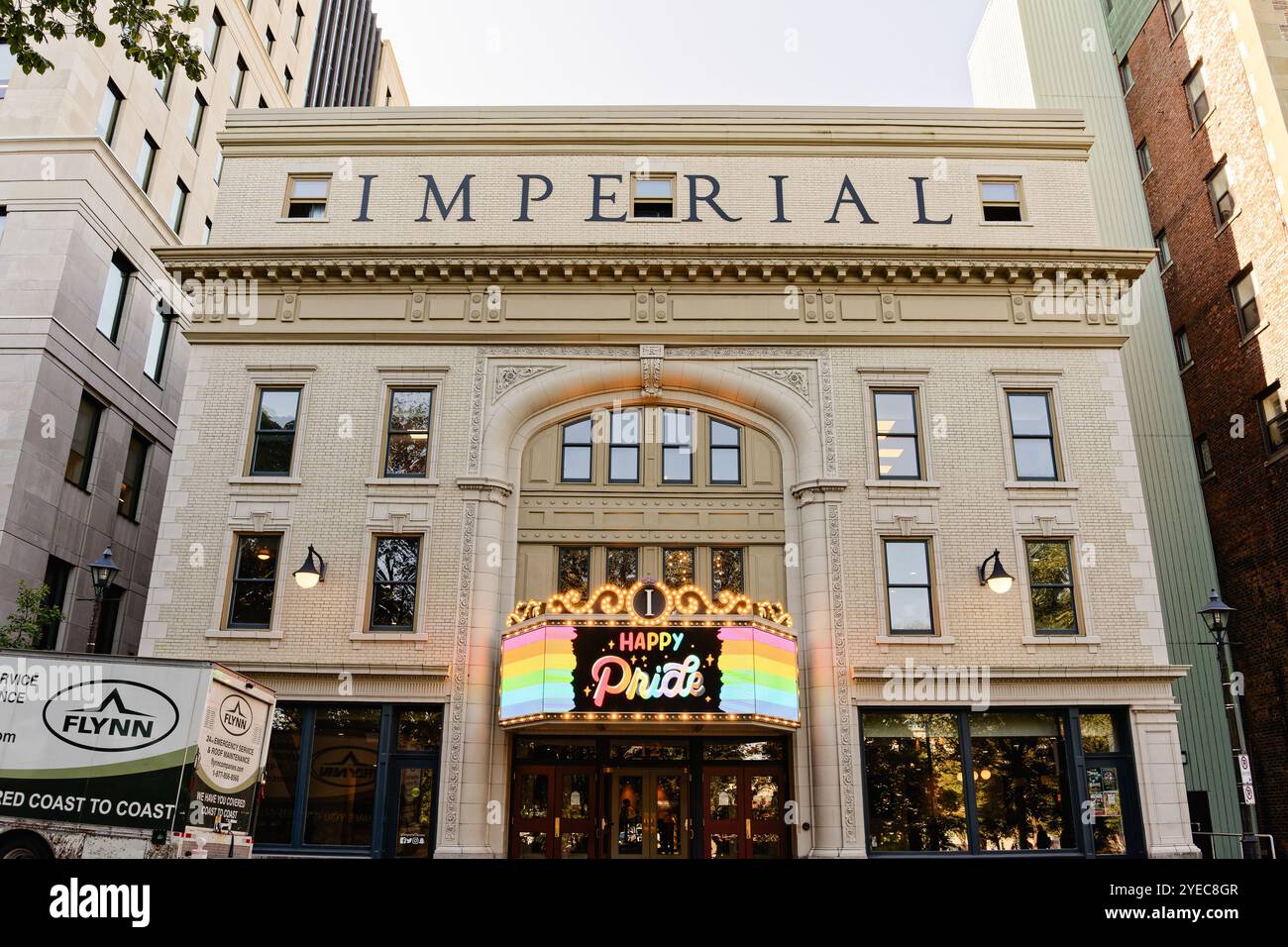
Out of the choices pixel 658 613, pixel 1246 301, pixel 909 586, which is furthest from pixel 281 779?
pixel 1246 301

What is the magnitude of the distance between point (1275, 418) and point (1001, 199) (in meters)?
10.0

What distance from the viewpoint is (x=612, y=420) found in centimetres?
2331

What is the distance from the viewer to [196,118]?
33531mm

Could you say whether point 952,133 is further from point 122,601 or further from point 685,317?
point 122,601

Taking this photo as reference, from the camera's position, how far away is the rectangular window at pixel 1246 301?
26.8 metres

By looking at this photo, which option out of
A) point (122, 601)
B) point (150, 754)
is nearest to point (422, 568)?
point (150, 754)

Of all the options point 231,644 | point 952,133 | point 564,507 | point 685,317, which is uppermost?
point 952,133

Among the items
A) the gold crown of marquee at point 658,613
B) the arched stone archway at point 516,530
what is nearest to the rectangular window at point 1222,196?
the arched stone archway at point 516,530

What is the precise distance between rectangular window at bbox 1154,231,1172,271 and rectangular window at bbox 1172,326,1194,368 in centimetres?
253

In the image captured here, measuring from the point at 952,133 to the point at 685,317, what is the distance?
355 inches

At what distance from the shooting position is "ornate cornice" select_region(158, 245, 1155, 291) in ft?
75.9

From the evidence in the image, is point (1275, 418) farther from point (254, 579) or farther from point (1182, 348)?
point (254, 579)

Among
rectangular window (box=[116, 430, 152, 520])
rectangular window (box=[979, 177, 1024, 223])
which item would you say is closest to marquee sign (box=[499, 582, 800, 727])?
rectangular window (box=[979, 177, 1024, 223])

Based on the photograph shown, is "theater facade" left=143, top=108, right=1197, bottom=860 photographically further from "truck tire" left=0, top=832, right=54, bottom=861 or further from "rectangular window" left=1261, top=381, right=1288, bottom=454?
"truck tire" left=0, top=832, right=54, bottom=861
